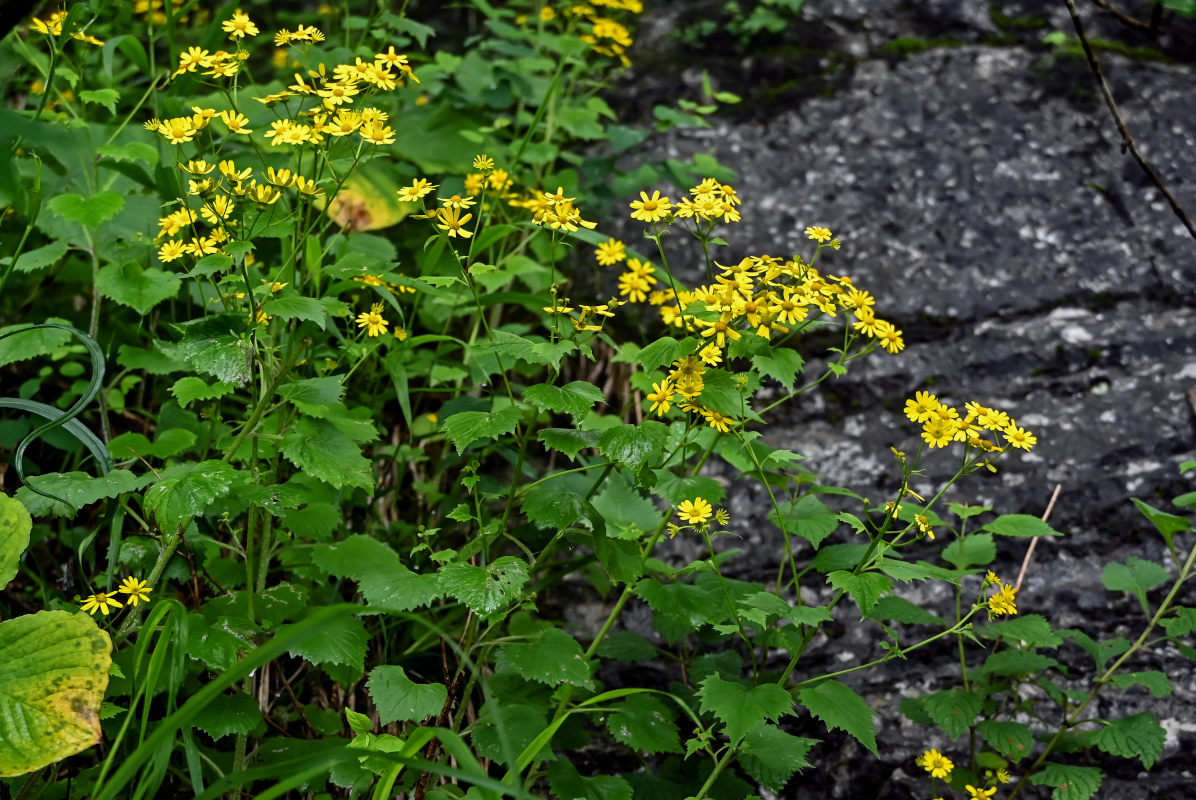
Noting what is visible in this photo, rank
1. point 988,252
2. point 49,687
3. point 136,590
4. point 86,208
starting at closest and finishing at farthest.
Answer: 1. point 49,687
2. point 136,590
3. point 86,208
4. point 988,252

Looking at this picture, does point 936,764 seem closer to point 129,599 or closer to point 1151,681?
point 1151,681

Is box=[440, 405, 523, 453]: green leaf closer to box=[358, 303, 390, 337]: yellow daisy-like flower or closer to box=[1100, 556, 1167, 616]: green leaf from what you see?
box=[358, 303, 390, 337]: yellow daisy-like flower

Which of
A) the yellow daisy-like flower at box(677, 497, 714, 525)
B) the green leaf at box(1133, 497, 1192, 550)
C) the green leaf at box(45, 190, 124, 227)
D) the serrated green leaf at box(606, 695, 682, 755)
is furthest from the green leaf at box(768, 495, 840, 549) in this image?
the green leaf at box(45, 190, 124, 227)

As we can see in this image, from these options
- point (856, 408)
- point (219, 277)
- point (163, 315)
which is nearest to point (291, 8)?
point (163, 315)

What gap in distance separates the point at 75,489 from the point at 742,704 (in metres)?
0.99

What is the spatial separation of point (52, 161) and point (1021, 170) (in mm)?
2638

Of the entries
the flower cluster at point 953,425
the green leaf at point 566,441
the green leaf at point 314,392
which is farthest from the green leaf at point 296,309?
the flower cluster at point 953,425

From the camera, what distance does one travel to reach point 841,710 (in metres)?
1.25

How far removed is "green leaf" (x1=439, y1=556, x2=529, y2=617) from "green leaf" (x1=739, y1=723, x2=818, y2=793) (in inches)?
16.3

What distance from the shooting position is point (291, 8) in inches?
142

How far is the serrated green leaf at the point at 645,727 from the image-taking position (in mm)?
1317

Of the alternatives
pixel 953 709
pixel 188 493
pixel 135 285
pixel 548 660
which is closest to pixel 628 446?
pixel 548 660

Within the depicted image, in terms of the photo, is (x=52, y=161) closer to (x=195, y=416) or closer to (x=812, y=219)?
(x=195, y=416)

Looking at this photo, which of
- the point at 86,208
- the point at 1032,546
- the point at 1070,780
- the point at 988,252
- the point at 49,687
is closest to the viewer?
the point at 49,687
